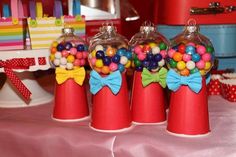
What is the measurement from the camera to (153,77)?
0.78 m

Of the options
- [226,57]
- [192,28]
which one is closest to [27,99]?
[192,28]

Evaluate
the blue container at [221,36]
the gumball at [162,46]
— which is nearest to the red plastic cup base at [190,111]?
the gumball at [162,46]

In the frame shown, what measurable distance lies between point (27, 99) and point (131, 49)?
1.00 ft

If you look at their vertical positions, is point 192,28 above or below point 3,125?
above

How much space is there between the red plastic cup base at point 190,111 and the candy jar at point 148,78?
69mm

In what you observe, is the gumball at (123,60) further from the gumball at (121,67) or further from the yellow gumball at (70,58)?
the yellow gumball at (70,58)

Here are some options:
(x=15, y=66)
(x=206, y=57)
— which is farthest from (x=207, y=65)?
(x=15, y=66)

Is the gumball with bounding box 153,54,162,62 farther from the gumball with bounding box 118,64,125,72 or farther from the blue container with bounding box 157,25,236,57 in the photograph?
the blue container with bounding box 157,25,236,57

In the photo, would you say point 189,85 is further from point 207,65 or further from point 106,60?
point 106,60

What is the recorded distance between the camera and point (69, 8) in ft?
3.78

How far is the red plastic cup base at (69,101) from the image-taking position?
0.84 metres

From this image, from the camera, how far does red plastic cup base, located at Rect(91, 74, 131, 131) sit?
0.75 meters

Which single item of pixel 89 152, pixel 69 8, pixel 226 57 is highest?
pixel 69 8

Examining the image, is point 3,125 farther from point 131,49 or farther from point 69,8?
point 69,8
